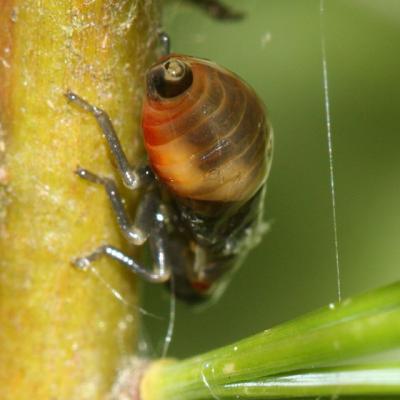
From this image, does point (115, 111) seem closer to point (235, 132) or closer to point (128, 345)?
point (235, 132)

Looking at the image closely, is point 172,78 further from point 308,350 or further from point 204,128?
point 308,350

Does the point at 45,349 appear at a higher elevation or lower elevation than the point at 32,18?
lower

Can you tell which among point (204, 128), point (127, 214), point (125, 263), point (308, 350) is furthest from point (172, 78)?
point (308, 350)

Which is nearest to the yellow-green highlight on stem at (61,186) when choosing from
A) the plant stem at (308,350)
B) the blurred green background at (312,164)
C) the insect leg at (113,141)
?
the insect leg at (113,141)

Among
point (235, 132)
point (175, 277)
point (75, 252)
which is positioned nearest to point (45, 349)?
point (75, 252)

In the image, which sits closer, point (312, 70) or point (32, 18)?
point (32, 18)

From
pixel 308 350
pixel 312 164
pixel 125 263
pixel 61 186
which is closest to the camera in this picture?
pixel 308 350

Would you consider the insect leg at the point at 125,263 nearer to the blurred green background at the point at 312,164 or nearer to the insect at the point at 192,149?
the insect at the point at 192,149
